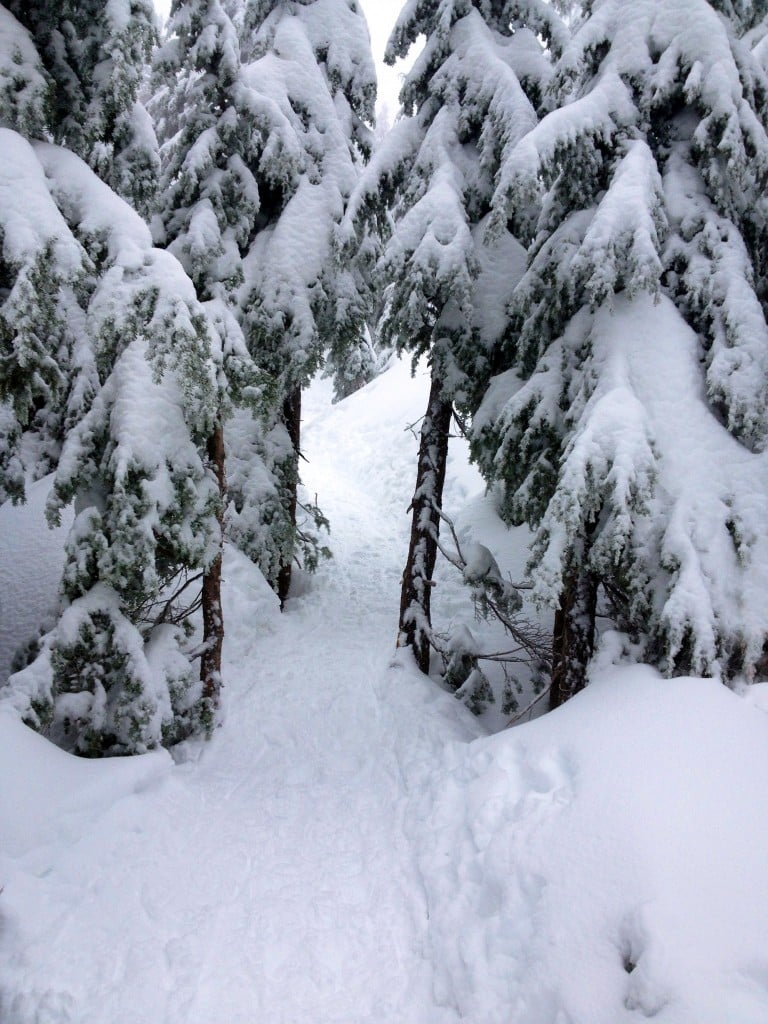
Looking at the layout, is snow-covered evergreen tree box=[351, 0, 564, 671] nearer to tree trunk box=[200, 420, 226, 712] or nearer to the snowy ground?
tree trunk box=[200, 420, 226, 712]

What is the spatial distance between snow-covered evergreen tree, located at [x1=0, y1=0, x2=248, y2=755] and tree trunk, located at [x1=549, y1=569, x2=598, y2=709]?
4.12m

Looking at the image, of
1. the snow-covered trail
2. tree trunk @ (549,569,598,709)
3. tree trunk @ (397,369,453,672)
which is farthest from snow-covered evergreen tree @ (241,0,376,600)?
tree trunk @ (549,569,598,709)

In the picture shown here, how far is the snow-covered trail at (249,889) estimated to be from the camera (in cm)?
447

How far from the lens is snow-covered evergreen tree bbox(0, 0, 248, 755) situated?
5.86 m

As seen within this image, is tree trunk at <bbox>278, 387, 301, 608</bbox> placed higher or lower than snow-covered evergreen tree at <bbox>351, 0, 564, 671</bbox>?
lower

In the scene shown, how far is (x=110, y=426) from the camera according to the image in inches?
248

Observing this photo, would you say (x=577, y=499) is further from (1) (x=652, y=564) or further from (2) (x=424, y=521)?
(2) (x=424, y=521)

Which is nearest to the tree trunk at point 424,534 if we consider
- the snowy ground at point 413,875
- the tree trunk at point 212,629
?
the snowy ground at point 413,875

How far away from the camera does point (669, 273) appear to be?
656cm

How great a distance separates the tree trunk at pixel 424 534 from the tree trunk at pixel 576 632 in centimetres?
269

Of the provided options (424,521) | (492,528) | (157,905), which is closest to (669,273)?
(424,521)

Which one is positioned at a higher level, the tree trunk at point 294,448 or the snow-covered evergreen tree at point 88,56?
the snow-covered evergreen tree at point 88,56

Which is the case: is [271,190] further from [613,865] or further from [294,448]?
[613,865]

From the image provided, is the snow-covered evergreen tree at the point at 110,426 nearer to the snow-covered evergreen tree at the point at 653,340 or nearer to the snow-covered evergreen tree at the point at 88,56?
the snow-covered evergreen tree at the point at 88,56
